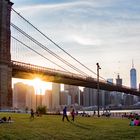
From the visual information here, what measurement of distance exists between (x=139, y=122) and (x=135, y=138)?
12148mm

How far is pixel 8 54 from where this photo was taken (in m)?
72.8

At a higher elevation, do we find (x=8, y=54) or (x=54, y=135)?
(x=8, y=54)

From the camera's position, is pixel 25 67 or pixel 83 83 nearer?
pixel 25 67

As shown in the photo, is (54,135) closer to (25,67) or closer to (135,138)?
(135,138)

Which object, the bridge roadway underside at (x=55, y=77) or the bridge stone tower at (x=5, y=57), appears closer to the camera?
the bridge stone tower at (x=5, y=57)

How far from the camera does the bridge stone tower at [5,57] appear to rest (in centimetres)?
7024

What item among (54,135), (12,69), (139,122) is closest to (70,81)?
(12,69)

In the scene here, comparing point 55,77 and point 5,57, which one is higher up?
point 5,57

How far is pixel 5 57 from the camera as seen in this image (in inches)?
2840

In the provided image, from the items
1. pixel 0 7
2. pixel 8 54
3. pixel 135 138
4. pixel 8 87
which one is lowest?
pixel 135 138

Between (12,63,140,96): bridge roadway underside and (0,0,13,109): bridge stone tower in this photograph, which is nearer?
(0,0,13,109): bridge stone tower

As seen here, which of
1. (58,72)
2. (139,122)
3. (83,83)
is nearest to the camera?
(139,122)

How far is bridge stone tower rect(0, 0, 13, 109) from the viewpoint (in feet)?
230

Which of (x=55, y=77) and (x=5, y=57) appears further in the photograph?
(x=55, y=77)
